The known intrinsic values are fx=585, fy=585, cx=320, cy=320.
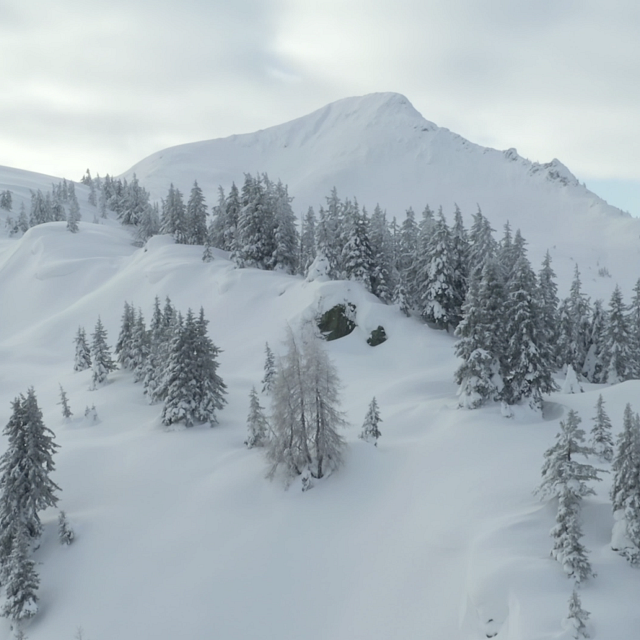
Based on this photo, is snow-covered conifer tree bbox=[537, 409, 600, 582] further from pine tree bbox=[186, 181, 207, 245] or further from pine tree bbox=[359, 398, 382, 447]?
pine tree bbox=[186, 181, 207, 245]

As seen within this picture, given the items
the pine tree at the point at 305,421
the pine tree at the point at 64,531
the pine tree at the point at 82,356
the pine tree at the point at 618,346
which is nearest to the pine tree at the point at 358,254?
the pine tree at the point at 618,346

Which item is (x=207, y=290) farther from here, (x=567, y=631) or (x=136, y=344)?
(x=567, y=631)


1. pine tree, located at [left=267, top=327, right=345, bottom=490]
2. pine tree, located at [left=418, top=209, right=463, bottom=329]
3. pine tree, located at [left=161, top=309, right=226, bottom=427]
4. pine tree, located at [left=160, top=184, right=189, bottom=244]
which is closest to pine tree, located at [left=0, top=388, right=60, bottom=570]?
pine tree, located at [left=161, top=309, right=226, bottom=427]

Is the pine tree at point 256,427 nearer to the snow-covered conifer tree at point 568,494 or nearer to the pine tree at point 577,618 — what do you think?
the snow-covered conifer tree at point 568,494

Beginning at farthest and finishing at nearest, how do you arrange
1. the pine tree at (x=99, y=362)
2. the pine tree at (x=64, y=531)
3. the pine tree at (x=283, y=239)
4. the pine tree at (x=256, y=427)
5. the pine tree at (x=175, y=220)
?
the pine tree at (x=175, y=220), the pine tree at (x=283, y=239), the pine tree at (x=99, y=362), the pine tree at (x=256, y=427), the pine tree at (x=64, y=531)

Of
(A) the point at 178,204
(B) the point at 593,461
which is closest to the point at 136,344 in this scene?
(B) the point at 593,461

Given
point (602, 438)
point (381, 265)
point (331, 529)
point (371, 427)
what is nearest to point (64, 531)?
point (331, 529)
